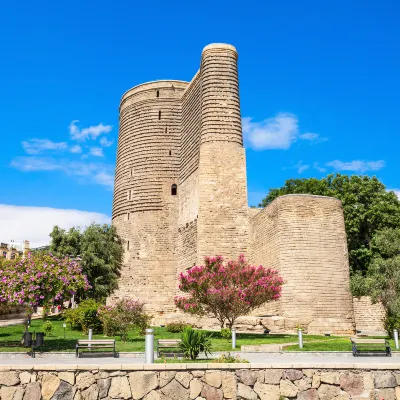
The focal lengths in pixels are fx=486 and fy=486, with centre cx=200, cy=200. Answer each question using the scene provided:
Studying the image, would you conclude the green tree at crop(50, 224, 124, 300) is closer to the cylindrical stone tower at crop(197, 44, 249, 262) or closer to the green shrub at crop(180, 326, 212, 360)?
the cylindrical stone tower at crop(197, 44, 249, 262)

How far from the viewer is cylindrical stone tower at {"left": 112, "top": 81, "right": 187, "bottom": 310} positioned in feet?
94.6

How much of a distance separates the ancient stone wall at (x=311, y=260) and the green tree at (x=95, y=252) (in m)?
10.0

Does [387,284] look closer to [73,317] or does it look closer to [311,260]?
[311,260]

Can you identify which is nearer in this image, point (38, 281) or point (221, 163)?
point (38, 281)

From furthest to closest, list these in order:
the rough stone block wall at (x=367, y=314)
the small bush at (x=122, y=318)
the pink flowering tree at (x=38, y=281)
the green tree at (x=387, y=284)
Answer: the rough stone block wall at (x=367, y=314) < the green tree at (x=387, y=284) < the small bush at (x=122, y=318) < the pink flowering tree at (x=38, y=281)

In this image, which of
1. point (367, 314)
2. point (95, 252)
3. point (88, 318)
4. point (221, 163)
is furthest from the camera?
point (95, 252)

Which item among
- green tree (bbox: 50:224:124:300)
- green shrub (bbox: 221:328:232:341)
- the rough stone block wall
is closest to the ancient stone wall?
the rough stone block wall

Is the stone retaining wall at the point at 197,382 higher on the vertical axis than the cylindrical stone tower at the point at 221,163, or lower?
lower

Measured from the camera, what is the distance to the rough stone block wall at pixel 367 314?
78.2ft

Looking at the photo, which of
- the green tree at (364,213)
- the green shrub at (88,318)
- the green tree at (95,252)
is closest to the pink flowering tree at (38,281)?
the green shrub at (88,318)

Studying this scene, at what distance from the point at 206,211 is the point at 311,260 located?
6002 mm

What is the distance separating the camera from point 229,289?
16750 millimetres

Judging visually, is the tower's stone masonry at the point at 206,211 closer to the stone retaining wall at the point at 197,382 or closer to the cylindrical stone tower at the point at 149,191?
the cylindrical stone tower at the point at 149,191

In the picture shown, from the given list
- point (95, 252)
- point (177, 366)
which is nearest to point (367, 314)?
point (95, 252)
